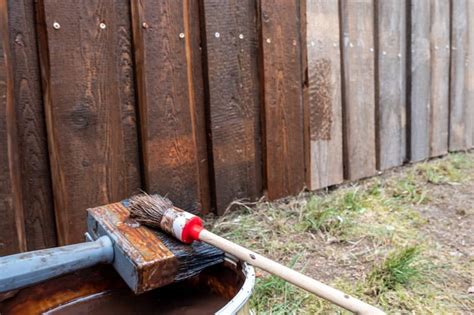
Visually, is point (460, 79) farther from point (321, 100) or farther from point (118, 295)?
point (118, 295)

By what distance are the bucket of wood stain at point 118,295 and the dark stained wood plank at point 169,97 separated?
1.81ft

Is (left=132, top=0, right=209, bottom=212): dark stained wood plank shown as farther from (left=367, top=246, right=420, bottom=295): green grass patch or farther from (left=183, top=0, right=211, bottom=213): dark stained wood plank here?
(left=367, top=246, right=420, bottom=295): green grass patch

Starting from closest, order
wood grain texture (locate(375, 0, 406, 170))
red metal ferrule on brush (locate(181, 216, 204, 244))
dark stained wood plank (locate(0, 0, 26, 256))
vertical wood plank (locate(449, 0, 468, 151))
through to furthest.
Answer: red metal ferrule on brush (locate(181, 216, 204, 244)) < dark stained wood plank (locate(0, 0, 26, 256)) < wood grain texture (locate(375, 0, 406, 170)) < vertical wood plank (locate(449, 0, 468, 151))

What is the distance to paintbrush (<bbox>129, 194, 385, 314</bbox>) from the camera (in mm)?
829

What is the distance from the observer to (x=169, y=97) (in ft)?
5.51

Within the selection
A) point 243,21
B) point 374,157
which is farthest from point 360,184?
point 243,21

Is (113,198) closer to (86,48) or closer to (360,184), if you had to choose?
(86,48)

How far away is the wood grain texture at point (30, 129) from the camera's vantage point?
1.39 m

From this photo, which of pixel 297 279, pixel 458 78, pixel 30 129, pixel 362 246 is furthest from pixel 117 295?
pixel 458 78

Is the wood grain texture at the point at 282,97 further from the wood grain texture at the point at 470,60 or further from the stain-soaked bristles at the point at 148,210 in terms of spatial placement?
the wood grain texture at the point at 470,60

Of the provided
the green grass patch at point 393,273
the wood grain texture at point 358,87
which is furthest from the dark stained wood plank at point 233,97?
the green grass patch at point 393,273

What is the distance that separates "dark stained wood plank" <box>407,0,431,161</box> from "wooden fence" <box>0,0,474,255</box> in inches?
0.4

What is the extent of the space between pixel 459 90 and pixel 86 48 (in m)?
2.63

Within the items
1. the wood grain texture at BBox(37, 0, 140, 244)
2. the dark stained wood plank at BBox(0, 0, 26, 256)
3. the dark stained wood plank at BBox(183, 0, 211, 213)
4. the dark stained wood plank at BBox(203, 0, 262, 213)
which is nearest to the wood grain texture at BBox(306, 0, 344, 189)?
the dark stained wood plank at BBox(203, 0, 262, 213)
